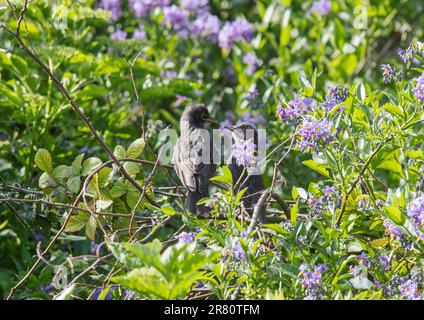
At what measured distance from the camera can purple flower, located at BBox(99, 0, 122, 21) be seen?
22.3 ft

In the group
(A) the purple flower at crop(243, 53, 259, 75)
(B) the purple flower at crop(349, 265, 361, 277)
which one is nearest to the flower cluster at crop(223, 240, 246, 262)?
(B) the purple flower at crop(349, 265, 361, 277)

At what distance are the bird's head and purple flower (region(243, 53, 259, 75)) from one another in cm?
99

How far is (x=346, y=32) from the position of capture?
690 centimetres

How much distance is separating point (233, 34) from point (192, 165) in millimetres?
2257

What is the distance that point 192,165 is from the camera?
4.78 meters

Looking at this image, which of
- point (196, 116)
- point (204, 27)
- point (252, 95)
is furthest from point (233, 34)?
point (196, 116)

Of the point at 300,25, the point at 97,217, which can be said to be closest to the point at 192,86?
the point at 300,25

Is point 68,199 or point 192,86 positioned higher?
point 192,86

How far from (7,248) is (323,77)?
100 inches

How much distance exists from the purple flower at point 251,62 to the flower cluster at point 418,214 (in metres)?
3.51

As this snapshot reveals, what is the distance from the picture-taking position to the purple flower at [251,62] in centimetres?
654

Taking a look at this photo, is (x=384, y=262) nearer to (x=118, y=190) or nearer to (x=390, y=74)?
(x=390, y=74)

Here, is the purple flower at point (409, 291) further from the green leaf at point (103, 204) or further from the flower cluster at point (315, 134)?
the green leaf at point (103, 204)
